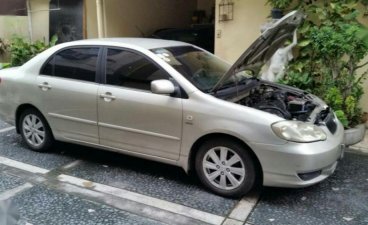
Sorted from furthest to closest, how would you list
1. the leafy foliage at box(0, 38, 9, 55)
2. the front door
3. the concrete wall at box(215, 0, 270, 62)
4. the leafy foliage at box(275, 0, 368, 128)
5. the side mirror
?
1. the leafy foliage at box(0, 38, 9, 55)
2. the concrete wall at box(215, 0, 270, 62)
3. the leafy foliage at box(275, 0, 368, 128)
4. the front door
5. the side mirror

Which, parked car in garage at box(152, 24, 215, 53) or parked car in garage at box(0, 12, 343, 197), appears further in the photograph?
parked car in garage at box(152, 24, 215, 53)

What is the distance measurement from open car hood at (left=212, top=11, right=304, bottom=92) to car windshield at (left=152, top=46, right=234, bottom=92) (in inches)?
9.0

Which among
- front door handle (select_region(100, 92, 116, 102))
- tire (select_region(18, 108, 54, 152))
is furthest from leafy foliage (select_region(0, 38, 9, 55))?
front door handle (select_region(100, 92, 116, 102))

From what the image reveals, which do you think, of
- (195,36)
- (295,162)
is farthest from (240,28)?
(295,162)

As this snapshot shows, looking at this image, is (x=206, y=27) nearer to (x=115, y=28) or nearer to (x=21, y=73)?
(x=115, y=28)

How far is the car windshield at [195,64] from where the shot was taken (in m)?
4.29

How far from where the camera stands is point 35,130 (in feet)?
17.3

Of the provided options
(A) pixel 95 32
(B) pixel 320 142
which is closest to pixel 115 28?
(A) pixel 95 32

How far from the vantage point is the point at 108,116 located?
4551mm

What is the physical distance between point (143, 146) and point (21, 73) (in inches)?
80.5

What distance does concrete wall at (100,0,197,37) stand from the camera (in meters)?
10.4

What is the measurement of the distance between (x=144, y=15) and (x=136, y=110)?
7.70m

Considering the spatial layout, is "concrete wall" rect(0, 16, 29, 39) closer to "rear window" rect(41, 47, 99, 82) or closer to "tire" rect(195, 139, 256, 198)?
"rear window" rect(41, 47, 99, 82)

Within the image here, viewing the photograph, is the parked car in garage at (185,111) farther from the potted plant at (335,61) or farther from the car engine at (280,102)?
the potted plant at (335,61)
